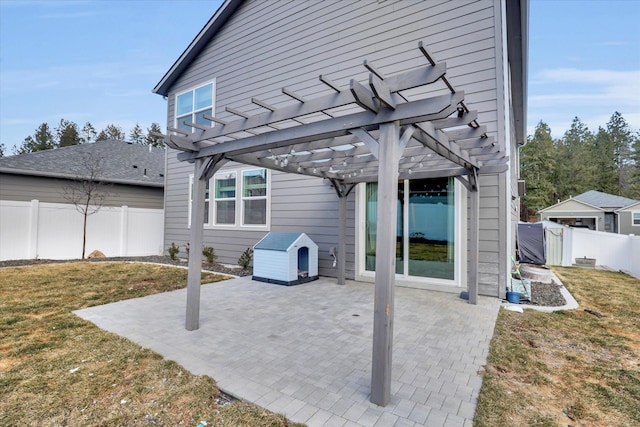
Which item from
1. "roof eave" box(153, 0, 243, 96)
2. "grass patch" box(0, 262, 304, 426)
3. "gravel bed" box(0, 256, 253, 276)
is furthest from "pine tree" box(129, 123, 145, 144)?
"grass patch" box(0, 262, 304, 426)

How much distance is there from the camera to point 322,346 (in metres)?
3.35

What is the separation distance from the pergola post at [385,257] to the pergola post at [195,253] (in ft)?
8.06

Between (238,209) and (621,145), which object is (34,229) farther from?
(621,145)

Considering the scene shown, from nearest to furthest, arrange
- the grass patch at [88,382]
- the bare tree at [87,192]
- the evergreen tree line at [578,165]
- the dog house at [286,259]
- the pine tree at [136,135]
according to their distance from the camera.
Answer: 1. the grass patch at [88,382]
2. the dog house at [286,259]
3. the bare tree at [87,192]
4. the evergreen tree line at [578,165]
5. the pine tree at [136,135]

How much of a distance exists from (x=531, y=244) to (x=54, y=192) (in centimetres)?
1547

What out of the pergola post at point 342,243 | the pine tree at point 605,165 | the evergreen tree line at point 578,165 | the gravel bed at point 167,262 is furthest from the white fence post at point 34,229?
the pine tree at point 605,165

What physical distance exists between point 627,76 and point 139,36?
1288 inches

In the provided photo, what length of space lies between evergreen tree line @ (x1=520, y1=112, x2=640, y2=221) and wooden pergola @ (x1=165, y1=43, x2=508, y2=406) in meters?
29.4

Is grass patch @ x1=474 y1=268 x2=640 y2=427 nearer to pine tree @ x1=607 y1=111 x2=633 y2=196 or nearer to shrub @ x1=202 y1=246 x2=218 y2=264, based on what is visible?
shrub @ x1=202 y1=246 x2=218 y2=264

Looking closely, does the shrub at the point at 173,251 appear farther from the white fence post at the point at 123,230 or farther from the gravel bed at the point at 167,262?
the white fence post at the point at 123,230

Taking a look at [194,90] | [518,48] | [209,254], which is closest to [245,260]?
[209,254]

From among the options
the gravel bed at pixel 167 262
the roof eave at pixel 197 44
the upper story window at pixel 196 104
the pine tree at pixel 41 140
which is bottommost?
the gravel bed at pixel 167 262

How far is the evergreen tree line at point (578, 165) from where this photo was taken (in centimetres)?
2904

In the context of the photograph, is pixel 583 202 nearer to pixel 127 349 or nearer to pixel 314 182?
pixel 314 182
